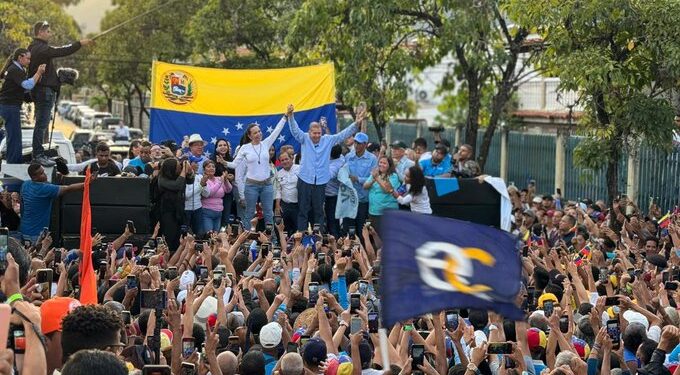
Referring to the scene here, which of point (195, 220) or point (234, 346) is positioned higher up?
point (195, 220)

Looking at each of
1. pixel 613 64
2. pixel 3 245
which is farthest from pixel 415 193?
pixel 3 245

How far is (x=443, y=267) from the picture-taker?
641cm

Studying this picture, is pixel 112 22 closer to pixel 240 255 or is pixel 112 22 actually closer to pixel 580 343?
pixel 240 255

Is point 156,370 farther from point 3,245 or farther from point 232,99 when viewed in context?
point 232,99

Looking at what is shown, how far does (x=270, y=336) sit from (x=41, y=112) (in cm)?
800

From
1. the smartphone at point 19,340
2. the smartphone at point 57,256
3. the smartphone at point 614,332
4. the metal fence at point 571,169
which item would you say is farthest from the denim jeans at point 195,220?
the smartphone at point 19,340

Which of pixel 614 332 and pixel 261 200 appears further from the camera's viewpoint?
pixel 261 200

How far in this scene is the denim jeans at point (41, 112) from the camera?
15625 millimetres

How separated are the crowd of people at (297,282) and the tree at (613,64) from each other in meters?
0.85

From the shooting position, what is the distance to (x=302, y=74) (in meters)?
20.3

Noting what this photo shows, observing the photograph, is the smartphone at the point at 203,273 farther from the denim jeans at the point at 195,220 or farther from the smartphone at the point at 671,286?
the denim jeans at the point at 195,220

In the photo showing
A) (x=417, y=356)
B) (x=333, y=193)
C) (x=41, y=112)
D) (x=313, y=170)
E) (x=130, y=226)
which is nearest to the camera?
(x=417, y=356)

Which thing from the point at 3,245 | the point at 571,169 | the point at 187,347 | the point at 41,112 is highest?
the point at 41,112

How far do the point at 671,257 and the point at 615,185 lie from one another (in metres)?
5.33
